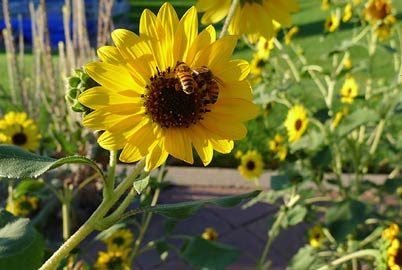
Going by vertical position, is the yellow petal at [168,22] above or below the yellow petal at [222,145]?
above

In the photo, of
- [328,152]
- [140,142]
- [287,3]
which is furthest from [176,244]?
[140,142]

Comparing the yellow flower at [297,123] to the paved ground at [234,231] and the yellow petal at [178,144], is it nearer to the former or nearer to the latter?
the paved ground at [234,231]

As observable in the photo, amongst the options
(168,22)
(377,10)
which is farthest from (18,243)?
(377,10)

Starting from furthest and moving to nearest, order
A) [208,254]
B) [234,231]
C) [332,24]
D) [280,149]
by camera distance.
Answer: [234,231] → [332,24] → [280,149] → [208,254]

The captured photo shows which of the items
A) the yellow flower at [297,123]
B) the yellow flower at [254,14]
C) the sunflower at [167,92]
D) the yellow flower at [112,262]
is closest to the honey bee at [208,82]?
the sunflower at [167,92]

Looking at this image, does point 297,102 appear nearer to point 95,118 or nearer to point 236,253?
point 236,253

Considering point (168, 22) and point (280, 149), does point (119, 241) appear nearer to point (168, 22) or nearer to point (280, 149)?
point (280, 149)
